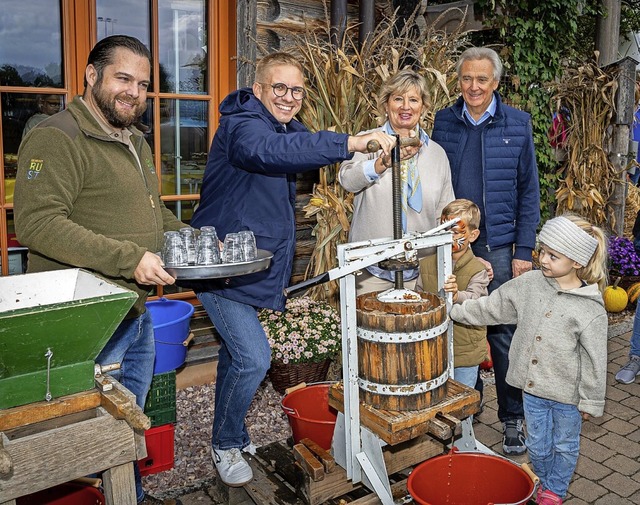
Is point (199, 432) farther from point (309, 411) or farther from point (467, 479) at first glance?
point (467, 479)

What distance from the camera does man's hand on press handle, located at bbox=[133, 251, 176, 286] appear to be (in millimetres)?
2592

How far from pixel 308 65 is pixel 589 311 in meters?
2.83

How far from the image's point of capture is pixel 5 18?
421 cm

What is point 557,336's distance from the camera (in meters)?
3.03

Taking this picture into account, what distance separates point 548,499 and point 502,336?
108 centimetres

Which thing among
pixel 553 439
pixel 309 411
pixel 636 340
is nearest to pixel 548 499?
pixel 553 439

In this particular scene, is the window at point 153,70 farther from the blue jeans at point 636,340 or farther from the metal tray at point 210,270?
the blue jeans at point 636,340

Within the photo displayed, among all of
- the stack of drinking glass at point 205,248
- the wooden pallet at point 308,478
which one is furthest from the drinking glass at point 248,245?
the wooden pallet at point 308,478

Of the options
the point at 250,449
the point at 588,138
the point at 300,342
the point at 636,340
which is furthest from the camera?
the point at 588,138

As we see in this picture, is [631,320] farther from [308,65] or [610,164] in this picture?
[308,65]

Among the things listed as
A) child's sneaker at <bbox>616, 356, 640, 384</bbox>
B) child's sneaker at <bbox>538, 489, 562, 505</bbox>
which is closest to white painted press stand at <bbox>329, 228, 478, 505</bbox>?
child's sneaker at <bbox>538, 489, 562, 505</bbox>

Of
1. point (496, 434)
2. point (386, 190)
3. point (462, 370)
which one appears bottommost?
point (496, 434)

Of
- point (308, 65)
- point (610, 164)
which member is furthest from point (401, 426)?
point (610, 164)

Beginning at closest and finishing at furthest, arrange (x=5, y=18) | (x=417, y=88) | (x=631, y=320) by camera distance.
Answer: (x=417, y=88) < (x=5, y=18) < (x=631, y=320)
